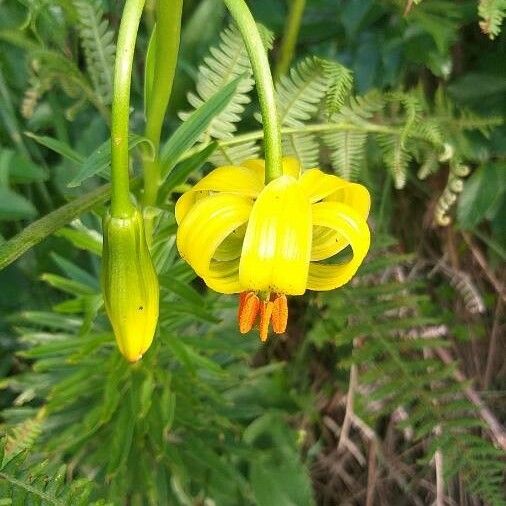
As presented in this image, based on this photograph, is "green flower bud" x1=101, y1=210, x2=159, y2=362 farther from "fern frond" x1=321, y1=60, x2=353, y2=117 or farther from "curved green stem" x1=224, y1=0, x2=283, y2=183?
"fern frond" x1=321, y1=60, x2=353, y2=117

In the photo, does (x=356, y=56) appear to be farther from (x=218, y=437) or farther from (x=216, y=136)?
(x=218, y=437)

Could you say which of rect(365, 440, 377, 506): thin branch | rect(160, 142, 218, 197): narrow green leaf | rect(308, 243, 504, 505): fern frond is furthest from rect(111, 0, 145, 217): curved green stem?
rect(365, 440, 377, 506): thin branch

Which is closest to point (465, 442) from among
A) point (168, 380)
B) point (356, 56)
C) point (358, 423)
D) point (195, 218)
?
point (358, 423)

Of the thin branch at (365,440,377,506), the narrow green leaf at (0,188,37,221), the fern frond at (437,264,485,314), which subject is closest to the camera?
the narrow green leaf at (0,188,37,221)

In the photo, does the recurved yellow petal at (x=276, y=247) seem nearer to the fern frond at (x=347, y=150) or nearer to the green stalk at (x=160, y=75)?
the green stalk at (x=160, y=75)

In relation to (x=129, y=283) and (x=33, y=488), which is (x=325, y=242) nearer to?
(x=129, y=283)

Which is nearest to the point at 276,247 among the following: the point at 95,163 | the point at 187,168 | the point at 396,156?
the point at 95,163
